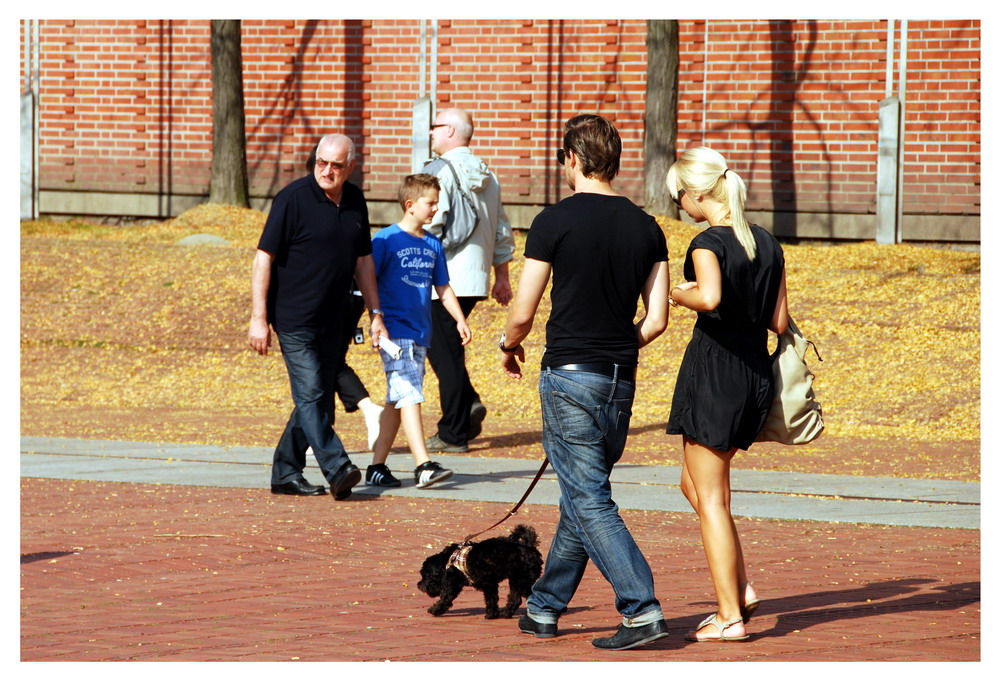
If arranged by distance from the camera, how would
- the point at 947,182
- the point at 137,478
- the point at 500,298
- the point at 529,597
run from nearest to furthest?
the point at 529,597 < the point at 137,478 < the point at 500,298 < the point at 947,182

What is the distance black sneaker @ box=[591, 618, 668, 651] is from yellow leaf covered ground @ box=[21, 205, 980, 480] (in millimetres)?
5077

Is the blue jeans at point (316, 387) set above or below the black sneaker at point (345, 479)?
above

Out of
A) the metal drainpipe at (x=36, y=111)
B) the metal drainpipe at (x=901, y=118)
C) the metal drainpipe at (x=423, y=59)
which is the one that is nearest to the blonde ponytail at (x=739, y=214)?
the metal drainpipe at (x=901, y=118)

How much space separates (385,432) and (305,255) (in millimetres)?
1324

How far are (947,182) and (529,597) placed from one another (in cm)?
1622

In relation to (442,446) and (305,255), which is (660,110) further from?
(305,255)

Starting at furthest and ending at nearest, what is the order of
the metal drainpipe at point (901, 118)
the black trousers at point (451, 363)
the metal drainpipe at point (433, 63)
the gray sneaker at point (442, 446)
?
the metal drainpipe at point (433, 63)
the metal drainpipe at point (901, 118)
the gray sneaker at point (442, 446)
the black trousers at point (451, 363)

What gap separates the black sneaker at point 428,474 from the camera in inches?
328

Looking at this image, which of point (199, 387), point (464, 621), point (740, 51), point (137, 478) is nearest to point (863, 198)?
point (740, 51)

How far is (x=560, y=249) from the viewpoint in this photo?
4.80 m

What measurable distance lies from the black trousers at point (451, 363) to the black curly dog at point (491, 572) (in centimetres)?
434

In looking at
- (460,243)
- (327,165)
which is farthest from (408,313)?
(460,243)

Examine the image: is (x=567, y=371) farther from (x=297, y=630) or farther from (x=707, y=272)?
(x=297, y=630)

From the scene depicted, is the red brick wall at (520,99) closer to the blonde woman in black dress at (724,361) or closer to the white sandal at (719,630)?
the blonde woman in black dress at (724,361)
